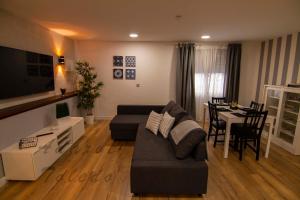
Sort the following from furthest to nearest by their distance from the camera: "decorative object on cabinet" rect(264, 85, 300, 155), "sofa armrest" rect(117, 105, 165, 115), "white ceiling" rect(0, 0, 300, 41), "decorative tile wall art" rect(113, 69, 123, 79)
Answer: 1. "decorative tile wall art" rect(113, 69, 123, 79)
2. "sofa armrest" rect(117, 105, 165, 115)
3. "decorative object on cabinet" rect(264, 85, 300, 155)
4. "white ceiling" rect(0, 0, 300, 41)

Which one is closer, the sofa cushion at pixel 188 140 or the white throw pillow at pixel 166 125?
the sofa cushion at pixel 188 140

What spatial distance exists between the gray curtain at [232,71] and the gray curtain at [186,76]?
1.04m

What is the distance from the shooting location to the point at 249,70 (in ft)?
17.0

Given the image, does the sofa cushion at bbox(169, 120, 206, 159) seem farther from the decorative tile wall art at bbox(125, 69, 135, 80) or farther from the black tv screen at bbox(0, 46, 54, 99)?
the decorative tile wall art at bbox(125, 69, 135, 80)

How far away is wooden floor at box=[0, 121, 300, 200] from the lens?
223 cm

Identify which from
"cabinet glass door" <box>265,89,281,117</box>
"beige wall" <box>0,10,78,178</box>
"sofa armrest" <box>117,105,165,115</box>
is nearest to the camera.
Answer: "beige wall" <box>0,10,78,178</box>

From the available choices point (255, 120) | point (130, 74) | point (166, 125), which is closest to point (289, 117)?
point (255, 120)

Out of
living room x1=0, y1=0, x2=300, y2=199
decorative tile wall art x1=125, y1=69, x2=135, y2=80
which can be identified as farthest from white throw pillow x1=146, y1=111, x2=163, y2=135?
decorative tile wall art x1=125, y1=69, x2=135, y2=80

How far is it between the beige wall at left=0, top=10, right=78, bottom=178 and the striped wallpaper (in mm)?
5321

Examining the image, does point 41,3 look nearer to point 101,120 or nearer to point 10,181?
point 10,181

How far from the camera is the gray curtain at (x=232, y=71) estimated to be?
5.01m

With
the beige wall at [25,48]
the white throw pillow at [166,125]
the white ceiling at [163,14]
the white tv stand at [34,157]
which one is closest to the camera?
the white ceiling at [163,14]

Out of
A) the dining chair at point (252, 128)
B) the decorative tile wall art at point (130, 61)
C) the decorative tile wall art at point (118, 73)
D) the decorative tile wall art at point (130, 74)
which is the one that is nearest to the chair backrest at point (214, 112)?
the dining chair at point (252, 128)

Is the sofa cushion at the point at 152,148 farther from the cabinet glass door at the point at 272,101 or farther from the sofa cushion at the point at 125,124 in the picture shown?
the cabinet glass door at the point at 272,101
